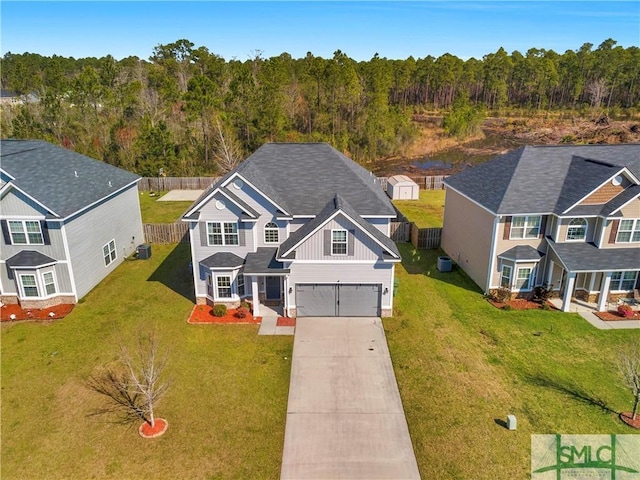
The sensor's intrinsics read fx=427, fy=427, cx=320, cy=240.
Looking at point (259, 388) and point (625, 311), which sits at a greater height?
point (625, 311)

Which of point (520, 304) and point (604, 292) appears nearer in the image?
point (604, 292)

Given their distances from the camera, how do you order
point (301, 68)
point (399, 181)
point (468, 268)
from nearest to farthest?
1. point (468, 268)
2. point (399, 181)
3. point (301, 68)

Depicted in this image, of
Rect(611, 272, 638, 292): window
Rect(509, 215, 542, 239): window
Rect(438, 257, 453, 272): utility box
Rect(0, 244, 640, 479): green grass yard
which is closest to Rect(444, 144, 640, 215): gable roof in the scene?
Rect(509, 215, 542, 239): window

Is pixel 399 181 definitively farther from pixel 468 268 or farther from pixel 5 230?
pixel 5 230

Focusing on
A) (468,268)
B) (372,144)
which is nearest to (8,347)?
(468,268)

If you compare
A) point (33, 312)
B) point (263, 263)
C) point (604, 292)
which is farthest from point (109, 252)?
point (604, 292)

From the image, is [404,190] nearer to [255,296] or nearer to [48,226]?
[255,296]

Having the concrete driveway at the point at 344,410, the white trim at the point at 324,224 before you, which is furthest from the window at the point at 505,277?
the concrete driveway at the point at 344,410
